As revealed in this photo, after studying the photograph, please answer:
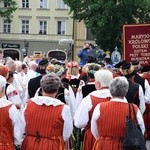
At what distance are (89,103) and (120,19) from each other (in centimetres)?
3281

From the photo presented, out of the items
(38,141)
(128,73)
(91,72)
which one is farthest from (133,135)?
(91,72)

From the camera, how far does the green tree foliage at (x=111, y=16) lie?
38.6m

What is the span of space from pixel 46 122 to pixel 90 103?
991 mm

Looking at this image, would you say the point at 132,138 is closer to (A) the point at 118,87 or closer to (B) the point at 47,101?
(A) the point at 118,87

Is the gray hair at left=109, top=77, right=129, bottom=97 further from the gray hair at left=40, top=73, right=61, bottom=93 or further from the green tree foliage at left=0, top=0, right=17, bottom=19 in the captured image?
the green tree foliage at left=0, top=0, right=17, bottom=19

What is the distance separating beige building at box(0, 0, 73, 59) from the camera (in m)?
57.7

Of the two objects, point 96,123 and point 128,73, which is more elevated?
point 128,73

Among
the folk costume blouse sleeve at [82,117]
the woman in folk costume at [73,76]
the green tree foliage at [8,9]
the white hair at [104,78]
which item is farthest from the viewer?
the green tree foliage at [8,9]

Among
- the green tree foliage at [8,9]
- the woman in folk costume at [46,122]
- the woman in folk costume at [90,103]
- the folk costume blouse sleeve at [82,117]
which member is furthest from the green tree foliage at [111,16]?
the woman in folk costume at [46,122]

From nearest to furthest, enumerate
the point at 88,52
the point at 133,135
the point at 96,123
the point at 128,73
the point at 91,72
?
the point at 133,135 < the point at 96,123 < the point at 128,73 < the point at 91,72 < the point at 88,52

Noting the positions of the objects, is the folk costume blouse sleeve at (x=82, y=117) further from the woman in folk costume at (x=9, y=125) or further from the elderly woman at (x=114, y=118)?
the woman in folk costume at (x=9, y=125)

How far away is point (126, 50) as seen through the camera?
11.7 m

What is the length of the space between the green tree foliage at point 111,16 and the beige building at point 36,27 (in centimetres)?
1753

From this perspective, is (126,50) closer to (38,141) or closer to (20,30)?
(38,141)
